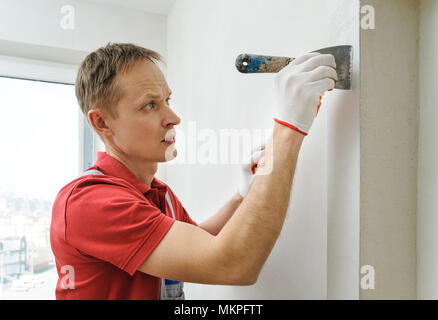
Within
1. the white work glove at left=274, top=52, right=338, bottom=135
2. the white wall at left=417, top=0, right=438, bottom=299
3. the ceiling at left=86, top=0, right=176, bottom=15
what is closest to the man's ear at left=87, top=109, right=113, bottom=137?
the white work glove at left=274, top=52, right=338, bottom=135

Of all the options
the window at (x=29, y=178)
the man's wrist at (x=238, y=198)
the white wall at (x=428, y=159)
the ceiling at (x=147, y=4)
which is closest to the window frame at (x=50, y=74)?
the window at (x=29, y=178)

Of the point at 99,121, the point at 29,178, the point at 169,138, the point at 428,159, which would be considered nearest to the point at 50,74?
the point at 29,178

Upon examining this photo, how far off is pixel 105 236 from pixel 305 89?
46 cm

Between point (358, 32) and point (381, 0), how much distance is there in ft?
0.28

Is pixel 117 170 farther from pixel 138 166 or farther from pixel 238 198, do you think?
pixel 238 198

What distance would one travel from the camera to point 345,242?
625 mm

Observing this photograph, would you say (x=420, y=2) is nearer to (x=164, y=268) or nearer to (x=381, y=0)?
(x=381, y=0)

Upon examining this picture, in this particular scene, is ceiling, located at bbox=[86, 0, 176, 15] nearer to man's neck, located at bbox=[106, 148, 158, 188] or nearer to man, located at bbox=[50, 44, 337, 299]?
man, located at bbox=[50, 44, 337, 299]

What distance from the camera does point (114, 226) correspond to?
64 cm

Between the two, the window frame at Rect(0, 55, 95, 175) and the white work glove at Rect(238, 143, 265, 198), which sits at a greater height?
the window frame at Rect(0, 55, 95, 175)

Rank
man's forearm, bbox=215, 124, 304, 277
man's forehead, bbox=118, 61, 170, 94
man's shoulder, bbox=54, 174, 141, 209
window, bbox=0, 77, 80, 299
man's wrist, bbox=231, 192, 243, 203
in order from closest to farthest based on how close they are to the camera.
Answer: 1. man's forearm, bbox=215, 124, 304, 277
2. man's shoulder, bbox=54, 174, 141, 209
3. man's forehead, bbox=118, 61, 170, 94
4. man's wrist, bbox=231, 192, 243, 203
5. window, bbox=0, 77, 80, 299

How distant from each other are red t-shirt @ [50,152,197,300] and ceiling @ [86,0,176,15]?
1322mm

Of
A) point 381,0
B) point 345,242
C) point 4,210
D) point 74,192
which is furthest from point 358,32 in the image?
point 4,210

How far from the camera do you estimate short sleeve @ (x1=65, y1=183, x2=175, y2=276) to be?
0.63 m
